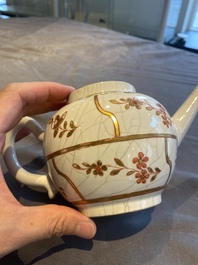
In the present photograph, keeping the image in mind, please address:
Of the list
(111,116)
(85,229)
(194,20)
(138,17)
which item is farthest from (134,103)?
(194,20)

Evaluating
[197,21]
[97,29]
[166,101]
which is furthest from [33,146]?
[197,21]

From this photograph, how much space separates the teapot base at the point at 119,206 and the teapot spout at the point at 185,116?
0.31 ft

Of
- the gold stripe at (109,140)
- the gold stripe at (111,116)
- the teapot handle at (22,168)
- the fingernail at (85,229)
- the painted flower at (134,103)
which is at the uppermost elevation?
the painted flower at (134,103)

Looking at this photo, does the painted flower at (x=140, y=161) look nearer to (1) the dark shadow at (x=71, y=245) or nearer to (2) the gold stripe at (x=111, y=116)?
(2) the gold stripe at (x=111, y=116)

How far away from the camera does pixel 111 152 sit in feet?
0.97

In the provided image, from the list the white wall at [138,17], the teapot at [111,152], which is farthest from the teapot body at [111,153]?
the white wall at [138,17]

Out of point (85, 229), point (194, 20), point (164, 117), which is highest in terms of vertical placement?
point (164, 117)

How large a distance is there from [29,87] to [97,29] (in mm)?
900

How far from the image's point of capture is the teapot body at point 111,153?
0.30 meters

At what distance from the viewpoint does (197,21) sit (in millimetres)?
2172

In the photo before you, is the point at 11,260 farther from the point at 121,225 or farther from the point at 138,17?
the point at 138,17

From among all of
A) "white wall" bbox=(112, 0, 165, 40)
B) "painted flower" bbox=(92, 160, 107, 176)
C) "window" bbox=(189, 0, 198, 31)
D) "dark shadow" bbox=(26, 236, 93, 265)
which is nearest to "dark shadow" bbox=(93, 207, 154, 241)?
"dark shadow" bbox=(26, 236, 93, 265)

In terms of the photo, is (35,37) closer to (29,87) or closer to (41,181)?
(29,87)

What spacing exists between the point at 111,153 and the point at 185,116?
142 millimetres
